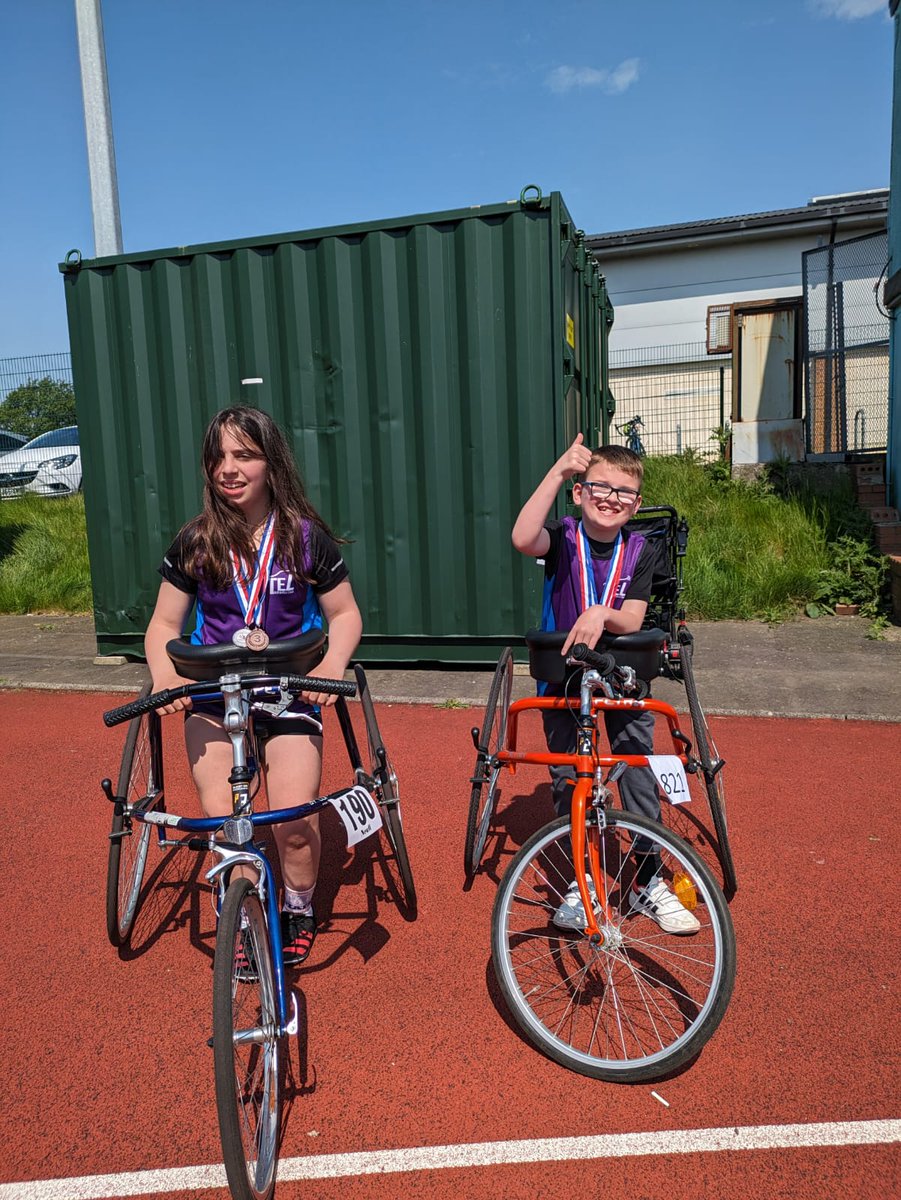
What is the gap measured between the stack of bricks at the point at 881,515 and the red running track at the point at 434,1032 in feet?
14.4

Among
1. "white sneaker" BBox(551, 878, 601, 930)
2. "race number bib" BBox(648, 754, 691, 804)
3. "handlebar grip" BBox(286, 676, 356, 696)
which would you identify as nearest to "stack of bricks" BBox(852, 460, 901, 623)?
"white sneaker" BBox(551, 878, 601, 930)

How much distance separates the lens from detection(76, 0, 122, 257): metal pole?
364 inches

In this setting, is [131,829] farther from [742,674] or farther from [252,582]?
[742,674]

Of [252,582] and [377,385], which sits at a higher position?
[377,385]

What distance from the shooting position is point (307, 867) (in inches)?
126

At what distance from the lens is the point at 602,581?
346 centimetres

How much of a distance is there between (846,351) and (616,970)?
412 inches

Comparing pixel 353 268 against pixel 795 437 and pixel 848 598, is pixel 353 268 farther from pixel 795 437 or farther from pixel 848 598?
pixel 795 437

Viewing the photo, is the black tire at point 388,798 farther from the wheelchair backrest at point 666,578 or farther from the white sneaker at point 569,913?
the wheelchair backrest at point 666,578

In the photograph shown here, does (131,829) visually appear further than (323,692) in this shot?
Yes

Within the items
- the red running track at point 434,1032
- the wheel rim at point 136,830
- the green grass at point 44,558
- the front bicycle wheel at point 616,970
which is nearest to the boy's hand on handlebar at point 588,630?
the front bicycle wheel at point 616,970

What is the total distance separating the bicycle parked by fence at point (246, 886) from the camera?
2.13m

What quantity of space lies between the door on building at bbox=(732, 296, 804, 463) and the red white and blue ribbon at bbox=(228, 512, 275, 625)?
420 inches

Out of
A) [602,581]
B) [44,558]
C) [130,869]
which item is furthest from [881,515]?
[44,558]
